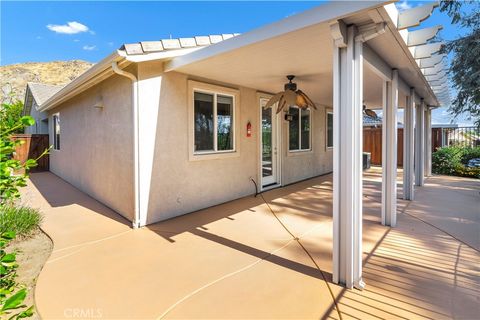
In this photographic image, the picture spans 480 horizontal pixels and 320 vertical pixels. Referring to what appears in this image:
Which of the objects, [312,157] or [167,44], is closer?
[167,44]

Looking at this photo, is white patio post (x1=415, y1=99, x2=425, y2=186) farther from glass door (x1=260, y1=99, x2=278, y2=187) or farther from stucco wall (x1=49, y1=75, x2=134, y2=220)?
stucco wall (x1=49, y1=75, x2=134, y2=220)

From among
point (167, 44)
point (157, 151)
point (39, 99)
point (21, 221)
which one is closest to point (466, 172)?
point (157, 151)

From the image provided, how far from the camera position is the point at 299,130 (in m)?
8.94

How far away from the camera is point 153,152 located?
4.78 m

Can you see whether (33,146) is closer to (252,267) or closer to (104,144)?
(104,144)

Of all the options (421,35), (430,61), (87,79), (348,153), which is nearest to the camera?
(348,153)

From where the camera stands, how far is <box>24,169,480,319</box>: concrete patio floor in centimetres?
246

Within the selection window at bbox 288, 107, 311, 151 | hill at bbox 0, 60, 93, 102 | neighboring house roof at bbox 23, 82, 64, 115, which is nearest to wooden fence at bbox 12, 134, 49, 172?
neighboring house roof at bbox 23, 82, 64, 115

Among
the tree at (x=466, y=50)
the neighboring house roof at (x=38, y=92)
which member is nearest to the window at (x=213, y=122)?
the tree at (x=466, y=50)

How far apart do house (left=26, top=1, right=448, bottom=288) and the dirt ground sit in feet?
4.25

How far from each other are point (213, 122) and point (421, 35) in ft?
12.7

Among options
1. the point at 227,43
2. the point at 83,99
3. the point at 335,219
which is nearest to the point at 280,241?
the point at 335,219

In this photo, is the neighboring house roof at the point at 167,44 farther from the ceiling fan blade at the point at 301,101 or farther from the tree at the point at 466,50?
the tree at the point at 466,50

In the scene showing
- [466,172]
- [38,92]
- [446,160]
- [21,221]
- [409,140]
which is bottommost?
[21,221]
